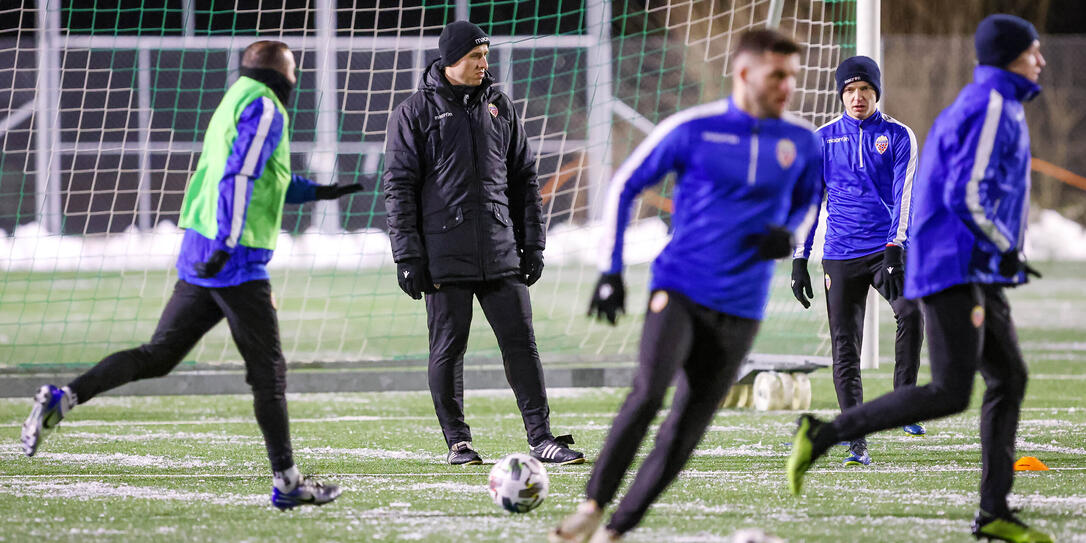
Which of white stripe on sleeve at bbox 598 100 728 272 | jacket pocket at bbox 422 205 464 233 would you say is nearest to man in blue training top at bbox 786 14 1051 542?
white stripe on sleeve at bbox 598 100 728 272

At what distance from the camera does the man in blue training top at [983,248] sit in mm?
4164

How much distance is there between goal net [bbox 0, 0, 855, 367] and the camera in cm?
1451

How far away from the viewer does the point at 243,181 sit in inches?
179

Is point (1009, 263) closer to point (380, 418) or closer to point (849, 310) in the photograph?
point (849, 310)

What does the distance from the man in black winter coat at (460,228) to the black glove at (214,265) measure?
1.38m

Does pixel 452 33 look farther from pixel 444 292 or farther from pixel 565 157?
pixel 565 157

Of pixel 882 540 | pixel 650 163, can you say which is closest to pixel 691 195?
pixel 650 163

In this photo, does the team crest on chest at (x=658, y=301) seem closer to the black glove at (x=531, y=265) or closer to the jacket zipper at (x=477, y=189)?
the jacket zipper at (x=477, y=189)

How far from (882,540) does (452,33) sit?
2.84 meters

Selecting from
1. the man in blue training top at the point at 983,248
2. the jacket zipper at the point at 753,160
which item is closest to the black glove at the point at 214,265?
the jacket zipper at the point at 753,160

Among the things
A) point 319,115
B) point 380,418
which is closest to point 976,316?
point 380,418

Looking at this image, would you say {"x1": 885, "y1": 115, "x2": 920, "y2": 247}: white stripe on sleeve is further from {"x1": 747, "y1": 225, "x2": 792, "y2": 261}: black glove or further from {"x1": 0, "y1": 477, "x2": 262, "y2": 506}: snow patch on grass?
{"x1": 0, "y1": 477, "x2": 262, "y2": 506}: snow patch on grass

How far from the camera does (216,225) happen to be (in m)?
4.58

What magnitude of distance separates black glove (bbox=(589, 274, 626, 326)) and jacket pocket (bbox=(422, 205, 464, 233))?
2.18 metres
